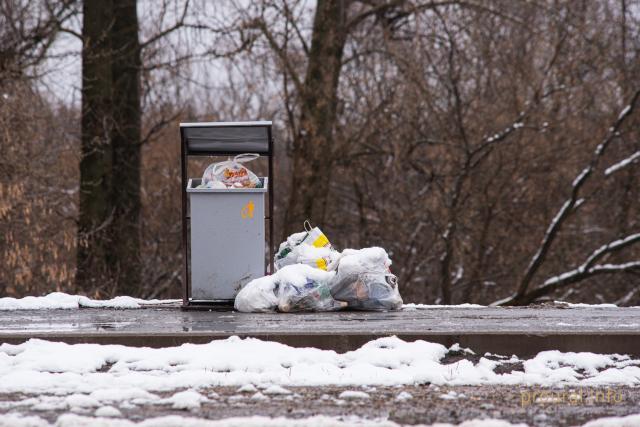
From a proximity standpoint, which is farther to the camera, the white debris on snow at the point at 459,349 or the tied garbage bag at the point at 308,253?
the tied garbage bag at the point at 308,253

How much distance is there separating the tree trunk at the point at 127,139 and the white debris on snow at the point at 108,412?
501 inches

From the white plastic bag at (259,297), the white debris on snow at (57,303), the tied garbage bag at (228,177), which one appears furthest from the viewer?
the white debris on snow at (57,303)

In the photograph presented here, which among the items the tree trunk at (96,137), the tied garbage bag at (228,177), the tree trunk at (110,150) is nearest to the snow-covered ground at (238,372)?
the tied garbage bag at (228,177)

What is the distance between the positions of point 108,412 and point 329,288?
388 centimetres

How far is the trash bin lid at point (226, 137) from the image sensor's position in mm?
9086

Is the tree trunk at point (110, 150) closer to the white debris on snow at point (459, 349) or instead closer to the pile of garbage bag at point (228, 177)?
the pile of garbage bag at point (228, 177)

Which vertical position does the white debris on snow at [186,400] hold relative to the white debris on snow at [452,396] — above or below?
above

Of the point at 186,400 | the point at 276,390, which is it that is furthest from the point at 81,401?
the point at 276,390

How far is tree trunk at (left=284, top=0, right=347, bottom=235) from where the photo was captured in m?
18.8

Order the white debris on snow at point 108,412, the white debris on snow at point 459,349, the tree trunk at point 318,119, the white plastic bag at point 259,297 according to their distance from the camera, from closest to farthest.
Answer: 1. the white debris on snow at point 108,412
2. the white debris on snow at point 459,349
3. the white plastic bag at point 259,297
4. the tree trunk at point 318,119

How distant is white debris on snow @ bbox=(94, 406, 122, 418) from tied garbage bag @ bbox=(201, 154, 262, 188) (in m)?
4.00

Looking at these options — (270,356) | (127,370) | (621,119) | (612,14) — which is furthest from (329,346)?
(612,14)

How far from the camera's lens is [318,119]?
1889 centimetres

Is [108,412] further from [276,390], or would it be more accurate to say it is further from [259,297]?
[259,297]
